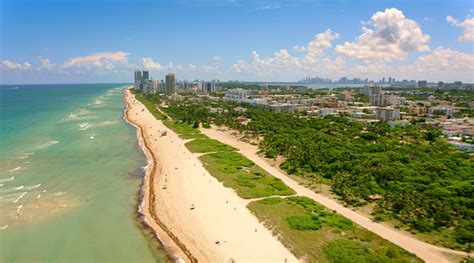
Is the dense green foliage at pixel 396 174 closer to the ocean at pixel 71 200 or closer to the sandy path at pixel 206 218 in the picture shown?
the sandy path at pixel 206 218

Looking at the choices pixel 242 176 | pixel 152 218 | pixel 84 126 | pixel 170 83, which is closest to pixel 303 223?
pixel 152 218

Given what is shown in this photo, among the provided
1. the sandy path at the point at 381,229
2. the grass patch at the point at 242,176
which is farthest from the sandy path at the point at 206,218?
the sandy path at the point at 381,229

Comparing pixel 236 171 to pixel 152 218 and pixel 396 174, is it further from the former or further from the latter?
pixel 396 174

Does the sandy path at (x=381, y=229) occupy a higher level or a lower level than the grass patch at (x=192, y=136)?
lower

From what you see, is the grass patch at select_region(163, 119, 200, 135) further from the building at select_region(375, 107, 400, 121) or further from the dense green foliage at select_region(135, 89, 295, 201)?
the building at select_region(375, 107, 400, 121)

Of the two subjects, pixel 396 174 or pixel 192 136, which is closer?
pixel 396 174
